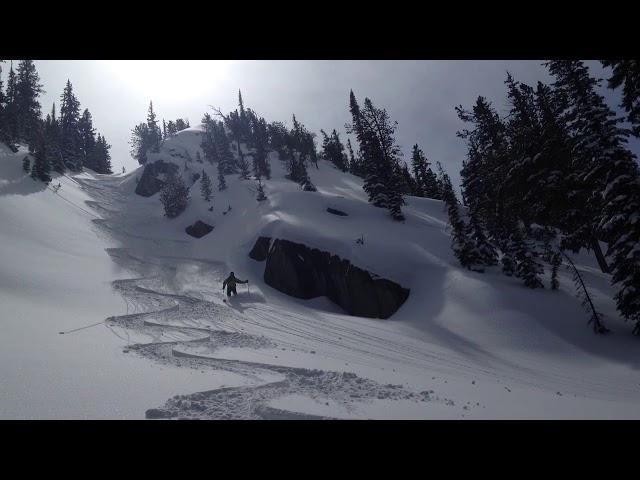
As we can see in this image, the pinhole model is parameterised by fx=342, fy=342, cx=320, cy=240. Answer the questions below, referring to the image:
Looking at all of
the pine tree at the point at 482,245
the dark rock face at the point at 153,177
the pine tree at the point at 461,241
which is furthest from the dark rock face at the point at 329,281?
the dark rock face at the point at 153,177

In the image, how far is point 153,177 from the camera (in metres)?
67.9

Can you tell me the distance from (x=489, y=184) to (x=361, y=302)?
18690mm

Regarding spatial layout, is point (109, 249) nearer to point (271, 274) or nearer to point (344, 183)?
point (271, 274)

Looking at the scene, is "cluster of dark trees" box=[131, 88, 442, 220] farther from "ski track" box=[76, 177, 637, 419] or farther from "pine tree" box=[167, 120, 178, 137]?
"ski track" box=[76, 177, 637, 419]

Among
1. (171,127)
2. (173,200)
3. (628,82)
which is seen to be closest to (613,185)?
(628,82)

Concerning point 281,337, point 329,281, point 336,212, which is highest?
point 336,212

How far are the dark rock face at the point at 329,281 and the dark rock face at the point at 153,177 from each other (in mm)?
44241

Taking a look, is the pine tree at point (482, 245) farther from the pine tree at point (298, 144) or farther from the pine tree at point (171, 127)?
the pine tree at point (171, 127)

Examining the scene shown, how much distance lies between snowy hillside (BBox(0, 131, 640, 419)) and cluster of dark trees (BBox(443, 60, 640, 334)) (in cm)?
218

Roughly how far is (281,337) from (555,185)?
2439 cm

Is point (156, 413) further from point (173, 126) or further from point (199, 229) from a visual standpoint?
point (173, 126)

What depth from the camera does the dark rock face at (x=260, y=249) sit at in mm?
32500

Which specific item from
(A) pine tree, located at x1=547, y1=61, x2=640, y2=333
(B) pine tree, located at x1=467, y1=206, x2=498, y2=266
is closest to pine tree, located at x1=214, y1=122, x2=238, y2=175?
(B) pine tree, located at x1=467, y1=206, x2=498, y2=266
